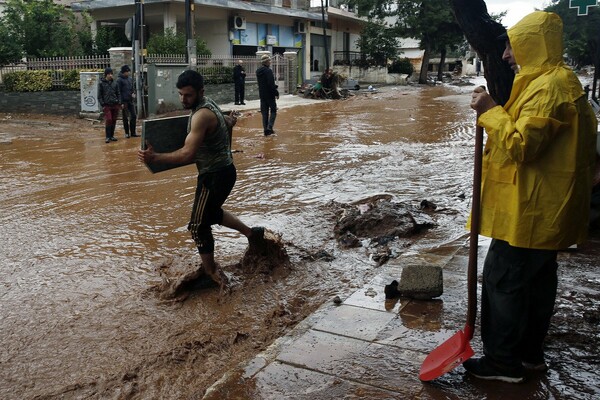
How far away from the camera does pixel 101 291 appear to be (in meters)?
4.92

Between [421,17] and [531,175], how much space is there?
37910 mm

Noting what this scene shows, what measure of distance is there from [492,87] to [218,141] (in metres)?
2.80

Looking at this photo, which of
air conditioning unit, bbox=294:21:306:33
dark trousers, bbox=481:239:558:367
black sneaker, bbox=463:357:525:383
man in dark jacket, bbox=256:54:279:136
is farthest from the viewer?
air conditioning unit, bbox=294:21:306:33

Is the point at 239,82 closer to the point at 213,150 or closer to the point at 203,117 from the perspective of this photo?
the point at 213,150

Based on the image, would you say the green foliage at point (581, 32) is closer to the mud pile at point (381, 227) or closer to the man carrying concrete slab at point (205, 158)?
the mud pile at point (381, 227)

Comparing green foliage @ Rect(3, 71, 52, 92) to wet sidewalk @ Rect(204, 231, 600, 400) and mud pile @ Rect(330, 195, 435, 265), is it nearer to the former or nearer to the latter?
mud pile @ Rect(330, 195, 435, 265)

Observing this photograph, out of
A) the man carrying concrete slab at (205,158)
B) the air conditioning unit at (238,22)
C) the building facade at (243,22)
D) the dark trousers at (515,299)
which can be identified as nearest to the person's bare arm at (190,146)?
the man carrying concrete slab at (205,158)

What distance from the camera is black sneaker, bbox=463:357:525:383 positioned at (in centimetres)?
298

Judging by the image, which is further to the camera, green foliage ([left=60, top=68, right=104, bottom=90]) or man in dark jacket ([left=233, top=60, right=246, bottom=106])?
man in dark jacket ([left=233, top=60, right=246, bottom=106])

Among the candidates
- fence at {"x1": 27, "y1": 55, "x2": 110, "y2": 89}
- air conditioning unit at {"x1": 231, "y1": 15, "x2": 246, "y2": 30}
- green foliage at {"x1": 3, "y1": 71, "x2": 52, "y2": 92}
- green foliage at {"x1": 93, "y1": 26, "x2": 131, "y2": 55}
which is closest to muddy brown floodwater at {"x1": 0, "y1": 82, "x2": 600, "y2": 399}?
fence at {"x1": 27, "y1": 55, "x2": 110, "y2": 89}

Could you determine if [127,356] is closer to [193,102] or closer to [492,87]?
[193,102]

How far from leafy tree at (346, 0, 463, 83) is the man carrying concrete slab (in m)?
35.5

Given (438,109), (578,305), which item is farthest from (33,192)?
(438,109)

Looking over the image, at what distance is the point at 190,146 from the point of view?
4.35 metres
